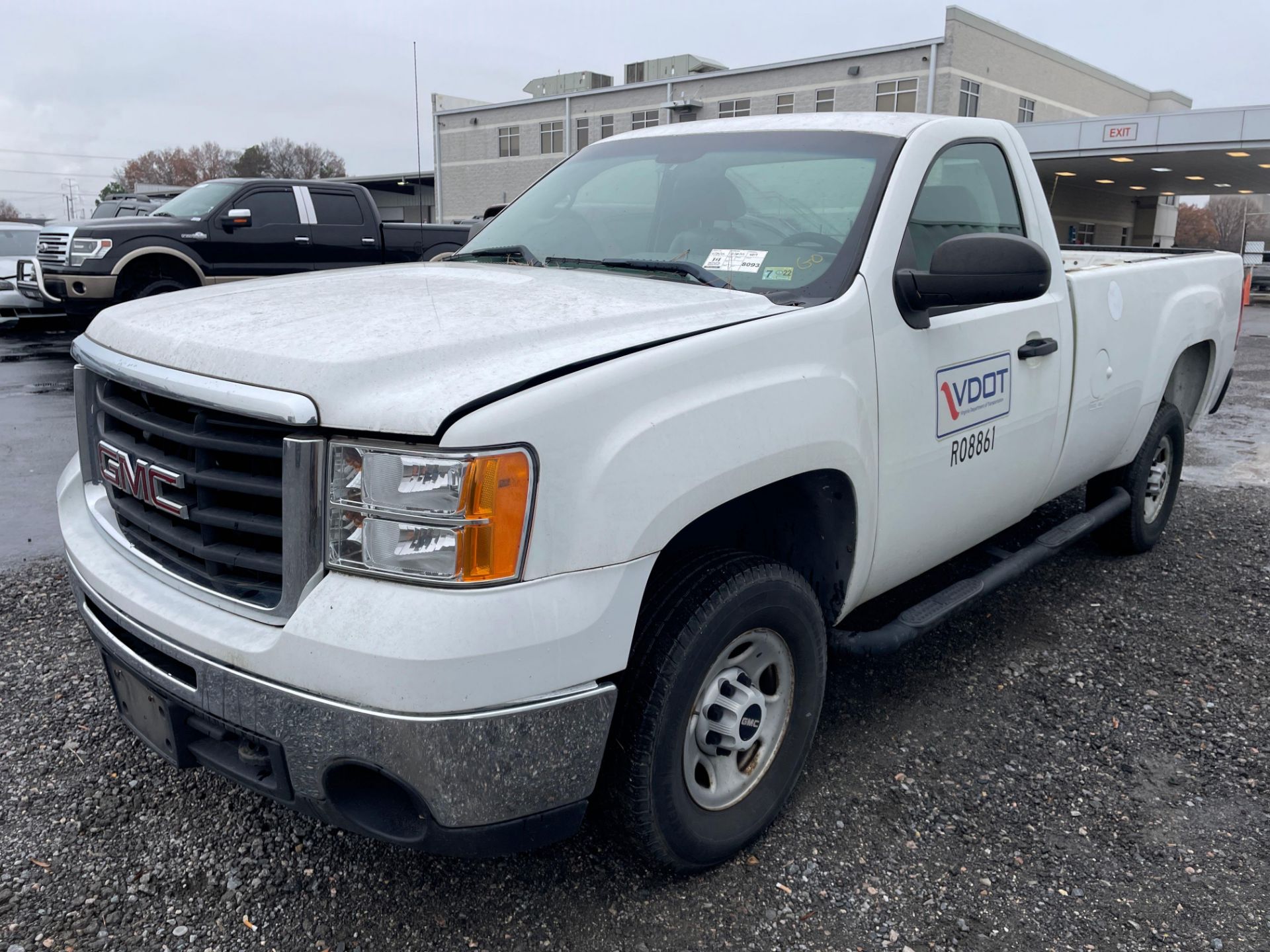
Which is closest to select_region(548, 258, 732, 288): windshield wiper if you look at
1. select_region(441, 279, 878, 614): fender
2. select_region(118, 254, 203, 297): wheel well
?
select_region(441, 279, 878, 614): fender

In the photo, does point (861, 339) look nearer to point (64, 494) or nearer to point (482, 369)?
point (482, 369)

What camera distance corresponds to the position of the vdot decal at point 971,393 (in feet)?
9.87

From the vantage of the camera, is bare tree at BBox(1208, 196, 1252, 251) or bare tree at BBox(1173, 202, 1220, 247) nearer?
bare tree at BBox(1173, 202, 1220, 247)

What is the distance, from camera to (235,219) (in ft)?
39.8

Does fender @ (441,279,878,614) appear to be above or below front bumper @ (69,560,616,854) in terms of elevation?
above

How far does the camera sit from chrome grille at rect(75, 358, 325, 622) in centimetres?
199

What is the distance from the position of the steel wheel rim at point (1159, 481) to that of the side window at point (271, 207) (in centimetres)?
1073

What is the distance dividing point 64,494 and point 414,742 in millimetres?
1585

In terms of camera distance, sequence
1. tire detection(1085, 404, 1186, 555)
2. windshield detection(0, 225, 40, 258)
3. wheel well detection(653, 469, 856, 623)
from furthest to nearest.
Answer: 1. windshield detection(0, 225, 40, 258)
2. tire detection(1085, 404, 1186, 555)
3. wheel well detection(653, 469, 856, 623)

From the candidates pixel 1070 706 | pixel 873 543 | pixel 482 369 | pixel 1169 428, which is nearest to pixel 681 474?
pixel 482 369

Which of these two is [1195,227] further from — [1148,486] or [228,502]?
[228,502]

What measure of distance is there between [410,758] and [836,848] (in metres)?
1.33

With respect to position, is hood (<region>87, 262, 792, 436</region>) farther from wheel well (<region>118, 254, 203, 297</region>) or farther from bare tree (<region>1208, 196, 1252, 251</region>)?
bare tree (<region>1208, 196, 1252, 251</region>)

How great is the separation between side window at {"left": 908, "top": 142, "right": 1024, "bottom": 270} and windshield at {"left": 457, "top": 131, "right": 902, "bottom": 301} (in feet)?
0.65
